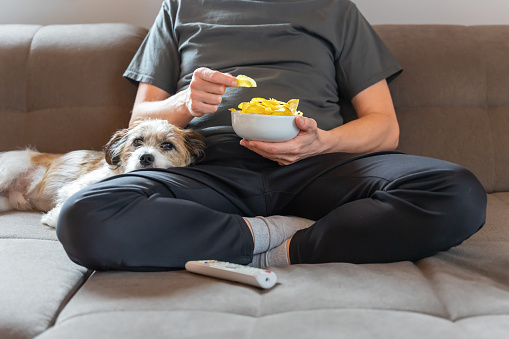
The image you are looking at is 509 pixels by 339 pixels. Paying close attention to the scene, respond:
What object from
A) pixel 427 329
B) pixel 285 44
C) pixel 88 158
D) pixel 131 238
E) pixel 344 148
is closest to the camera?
pixel 427 329

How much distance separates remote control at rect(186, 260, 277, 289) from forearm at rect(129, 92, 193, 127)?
0.65m

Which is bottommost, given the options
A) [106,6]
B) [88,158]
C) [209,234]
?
[88,158]

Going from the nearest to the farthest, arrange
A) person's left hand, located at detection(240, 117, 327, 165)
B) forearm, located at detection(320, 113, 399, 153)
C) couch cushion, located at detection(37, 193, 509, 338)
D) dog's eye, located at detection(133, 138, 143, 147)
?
couch cushion, located at detection(37, 193, 509, 338)
person's left hand, located at detection(240, 117, 327, 165)
forearm, located at detection(320, 113, 399, 153)
dog's eye, located at detection(133, 138, 143, 147)

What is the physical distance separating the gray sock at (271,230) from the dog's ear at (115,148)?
656mm

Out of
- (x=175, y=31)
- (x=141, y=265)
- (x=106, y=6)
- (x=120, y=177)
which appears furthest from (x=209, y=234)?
(x=106, y=6)

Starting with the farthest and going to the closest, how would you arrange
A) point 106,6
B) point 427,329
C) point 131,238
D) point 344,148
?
point 106,6 → point 344,148 → point 131,238 → point 427,329

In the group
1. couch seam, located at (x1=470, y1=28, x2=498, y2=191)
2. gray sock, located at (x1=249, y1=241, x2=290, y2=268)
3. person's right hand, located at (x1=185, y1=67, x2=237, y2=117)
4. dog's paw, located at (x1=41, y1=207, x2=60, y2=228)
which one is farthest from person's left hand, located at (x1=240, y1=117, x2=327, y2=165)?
couch seam, located at (x1=470, y1=28, x2=498, y2=191)

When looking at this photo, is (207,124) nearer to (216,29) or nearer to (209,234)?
(216,29)

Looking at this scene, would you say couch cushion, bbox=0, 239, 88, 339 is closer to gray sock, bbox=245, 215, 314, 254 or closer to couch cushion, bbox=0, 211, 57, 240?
couch cushion, bbox=0, 211, 57, 240

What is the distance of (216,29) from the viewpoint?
76.2 inches

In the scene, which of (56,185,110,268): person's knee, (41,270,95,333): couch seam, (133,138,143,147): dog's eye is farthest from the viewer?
(133,138,143,147): dog's eye

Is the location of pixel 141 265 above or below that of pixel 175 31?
below

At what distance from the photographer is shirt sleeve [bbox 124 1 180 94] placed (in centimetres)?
199

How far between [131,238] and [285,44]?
3.20ft
